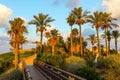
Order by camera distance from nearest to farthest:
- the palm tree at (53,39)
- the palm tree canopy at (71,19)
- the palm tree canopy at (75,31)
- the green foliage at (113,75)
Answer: the green foliage at (113,75)
the palm tree canopy at (71,19)
the palm tree at (53,39)
the palm tree canopy at (75,31)

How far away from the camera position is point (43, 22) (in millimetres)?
80625

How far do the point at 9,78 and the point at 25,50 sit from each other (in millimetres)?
114002

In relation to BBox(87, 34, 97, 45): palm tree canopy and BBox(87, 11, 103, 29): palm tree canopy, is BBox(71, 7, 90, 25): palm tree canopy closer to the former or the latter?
BBox(87, 11, 103, 29): palm tree canopy

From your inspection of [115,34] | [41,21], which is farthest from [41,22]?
[115,34]

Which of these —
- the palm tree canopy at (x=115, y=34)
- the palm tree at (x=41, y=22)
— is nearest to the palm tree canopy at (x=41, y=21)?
the palm tree at (x=41, y=22)

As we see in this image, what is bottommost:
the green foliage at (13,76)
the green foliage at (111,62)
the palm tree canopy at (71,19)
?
the green foliage at (13,76)

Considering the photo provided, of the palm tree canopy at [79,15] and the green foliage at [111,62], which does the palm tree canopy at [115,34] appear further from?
the green foliage at [111,62]

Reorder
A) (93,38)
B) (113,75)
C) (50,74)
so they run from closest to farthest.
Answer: (113,75)
(50,74)
(93,38)

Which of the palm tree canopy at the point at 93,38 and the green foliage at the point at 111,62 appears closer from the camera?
the green foliage at the point at 111,62

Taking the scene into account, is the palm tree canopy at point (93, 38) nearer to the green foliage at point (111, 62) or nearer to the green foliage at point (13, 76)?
the green foliage at point (111, 62)

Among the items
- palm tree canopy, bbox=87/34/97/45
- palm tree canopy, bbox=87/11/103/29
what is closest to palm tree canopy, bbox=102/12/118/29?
palm tree canopy, bbox=87/11/103/29

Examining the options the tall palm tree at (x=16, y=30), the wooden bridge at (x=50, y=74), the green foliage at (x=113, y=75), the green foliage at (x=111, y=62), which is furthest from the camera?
the tall palm tree at (x=16, y=30)

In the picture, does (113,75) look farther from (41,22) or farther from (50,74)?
(41,22)

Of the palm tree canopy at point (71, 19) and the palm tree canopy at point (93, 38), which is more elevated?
the palm tree canopy at point (71, 19)
